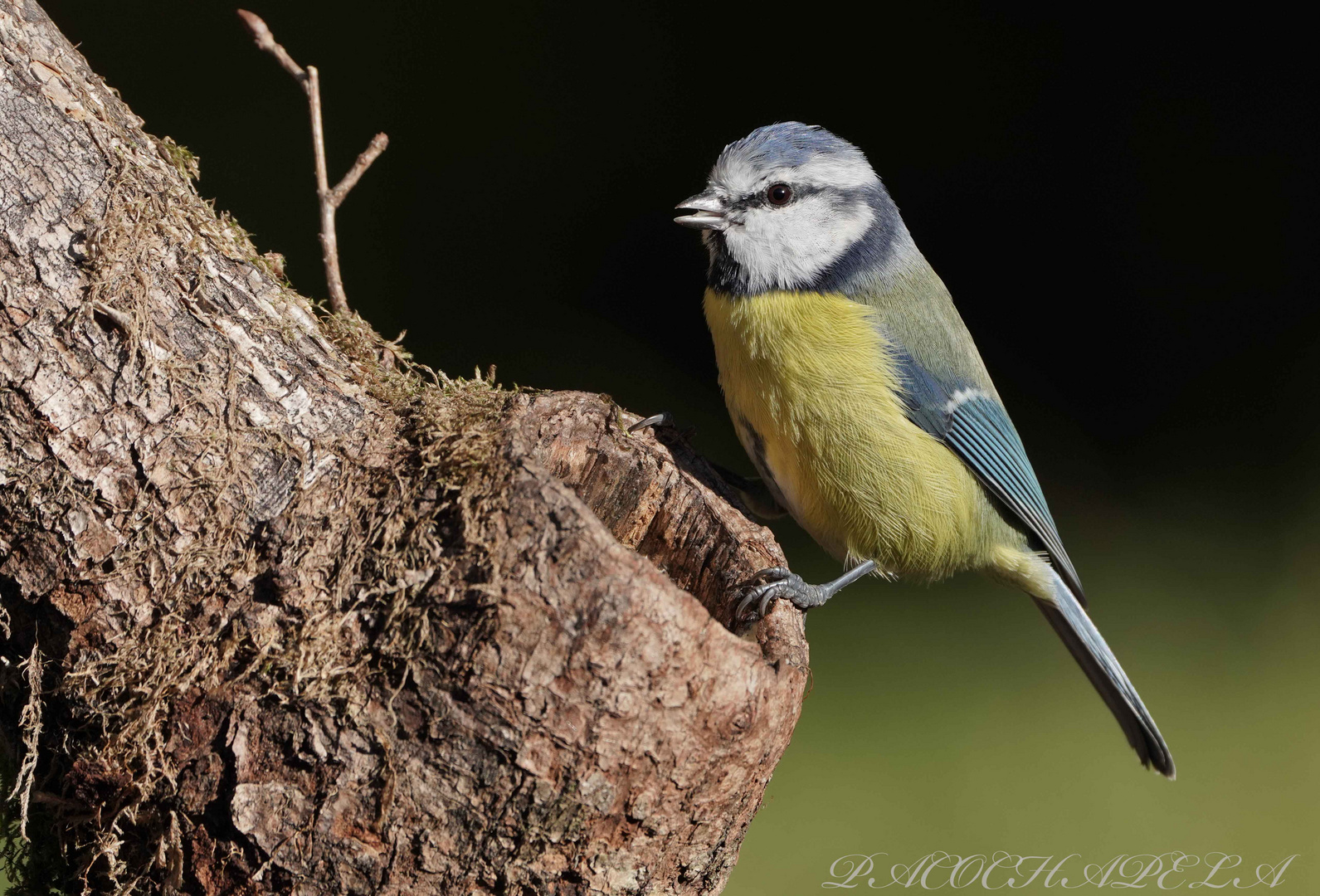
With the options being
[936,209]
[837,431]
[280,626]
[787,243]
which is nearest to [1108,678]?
[837,431]

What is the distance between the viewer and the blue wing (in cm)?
210

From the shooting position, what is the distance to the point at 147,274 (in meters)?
1.32

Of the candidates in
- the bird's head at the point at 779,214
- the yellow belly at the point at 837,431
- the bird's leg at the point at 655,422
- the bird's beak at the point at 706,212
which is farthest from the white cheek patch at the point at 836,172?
the bird's leg at the point at 655,422

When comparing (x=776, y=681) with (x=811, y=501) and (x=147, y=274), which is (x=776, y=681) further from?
(x=147, y=274)

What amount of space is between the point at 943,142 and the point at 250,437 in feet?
12.3

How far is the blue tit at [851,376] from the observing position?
6.59ft

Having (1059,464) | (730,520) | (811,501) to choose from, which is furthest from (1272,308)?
(730,520)

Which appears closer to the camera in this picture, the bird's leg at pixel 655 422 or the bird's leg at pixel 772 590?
the bird's leg at pixel 772 590

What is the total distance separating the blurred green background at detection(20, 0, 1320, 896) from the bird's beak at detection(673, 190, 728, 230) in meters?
1.79

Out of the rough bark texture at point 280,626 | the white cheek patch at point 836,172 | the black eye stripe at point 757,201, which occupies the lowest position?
the rough bark texture at point 280,626

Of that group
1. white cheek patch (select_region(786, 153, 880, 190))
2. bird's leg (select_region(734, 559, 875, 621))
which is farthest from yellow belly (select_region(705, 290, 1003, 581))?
bird's leg (select_region(734, 559, 875, 621))

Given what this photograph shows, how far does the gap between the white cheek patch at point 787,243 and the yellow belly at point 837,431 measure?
6 centimetres

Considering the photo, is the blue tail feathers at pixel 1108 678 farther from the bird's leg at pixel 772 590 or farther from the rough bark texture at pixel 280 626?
the rough bark texture at pixel 280 626

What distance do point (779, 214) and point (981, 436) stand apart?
24.4 inches
